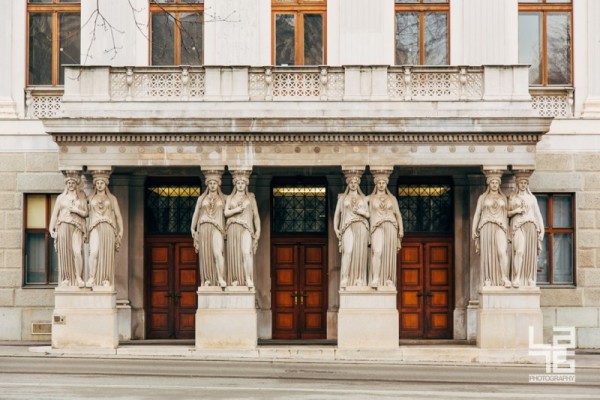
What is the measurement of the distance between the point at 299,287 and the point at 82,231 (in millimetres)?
6180

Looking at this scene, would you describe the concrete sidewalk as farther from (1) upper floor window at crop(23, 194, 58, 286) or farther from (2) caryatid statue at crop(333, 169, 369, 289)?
(1) upper floor window at crop(23, 194, 58, 286)

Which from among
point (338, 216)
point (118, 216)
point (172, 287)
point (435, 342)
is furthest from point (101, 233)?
point (435, 342)

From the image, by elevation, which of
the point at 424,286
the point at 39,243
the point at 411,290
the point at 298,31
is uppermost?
the point at 298,31

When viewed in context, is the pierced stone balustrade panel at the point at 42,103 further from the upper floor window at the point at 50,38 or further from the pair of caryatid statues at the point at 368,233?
the pair of caryatid statues at the point at 368,233

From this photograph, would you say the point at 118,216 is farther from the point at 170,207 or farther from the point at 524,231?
the point at 524,231

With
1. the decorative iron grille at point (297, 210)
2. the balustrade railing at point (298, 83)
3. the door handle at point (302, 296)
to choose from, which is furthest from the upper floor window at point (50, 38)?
the door handle at point (302, 296)

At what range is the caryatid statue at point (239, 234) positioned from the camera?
29.1 metres

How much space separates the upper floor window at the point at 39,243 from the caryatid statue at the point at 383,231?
8814 millimetres

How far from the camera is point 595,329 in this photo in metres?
31.9

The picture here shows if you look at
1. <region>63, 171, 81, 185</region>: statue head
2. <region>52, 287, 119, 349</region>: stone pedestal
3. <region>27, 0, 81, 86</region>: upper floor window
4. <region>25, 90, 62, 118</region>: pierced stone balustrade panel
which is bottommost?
<region>52, 287, 119, 349</region>: stone pedestal

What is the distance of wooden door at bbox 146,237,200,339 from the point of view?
32.4 m

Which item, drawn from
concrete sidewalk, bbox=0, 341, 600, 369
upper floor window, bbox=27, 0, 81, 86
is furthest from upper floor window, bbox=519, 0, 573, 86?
upper floor window, bbox=27, 0, 81, 86

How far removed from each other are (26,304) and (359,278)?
9.01m

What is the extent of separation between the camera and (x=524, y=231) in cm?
2912
